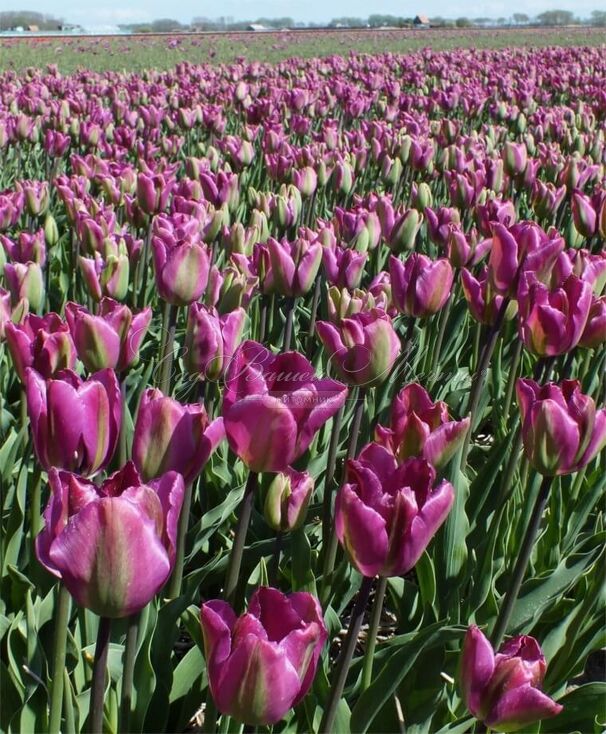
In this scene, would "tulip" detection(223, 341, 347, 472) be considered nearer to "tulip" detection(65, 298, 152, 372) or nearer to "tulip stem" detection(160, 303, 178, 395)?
"tulip" detection(65, 298, 152, 372)

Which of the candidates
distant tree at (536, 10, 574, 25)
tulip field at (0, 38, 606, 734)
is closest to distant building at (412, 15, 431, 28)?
distant tree at (536, 10, 574, 25)

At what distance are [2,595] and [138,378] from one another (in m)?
0.83

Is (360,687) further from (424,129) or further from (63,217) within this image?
(424,129)

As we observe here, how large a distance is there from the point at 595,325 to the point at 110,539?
49.2 inches

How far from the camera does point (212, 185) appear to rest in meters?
3.04

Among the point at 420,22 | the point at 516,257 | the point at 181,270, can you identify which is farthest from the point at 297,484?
the point at 420,22

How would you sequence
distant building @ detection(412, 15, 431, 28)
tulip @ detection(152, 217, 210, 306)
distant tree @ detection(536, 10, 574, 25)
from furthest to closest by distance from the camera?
distant tree @ detection(536, 10, 574, 25) → distant building @ detection(412, 15, 431, 28) → tulip @ detection(152, 217, 210, 306)

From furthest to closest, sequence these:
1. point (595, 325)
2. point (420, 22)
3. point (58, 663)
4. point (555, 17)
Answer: point (555, 17) → point (420, 22) → point (595, 325) → point (58, 663)

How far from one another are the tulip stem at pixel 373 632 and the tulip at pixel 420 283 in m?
0.78

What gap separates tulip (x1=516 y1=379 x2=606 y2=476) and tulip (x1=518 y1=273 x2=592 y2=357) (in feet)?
1.05

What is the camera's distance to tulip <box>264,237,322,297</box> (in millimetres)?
2014

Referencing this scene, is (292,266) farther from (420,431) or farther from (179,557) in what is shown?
(420,431)

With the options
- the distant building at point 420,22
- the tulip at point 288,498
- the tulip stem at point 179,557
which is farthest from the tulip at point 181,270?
the distant building at point 420,22

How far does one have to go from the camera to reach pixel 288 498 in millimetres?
1215
